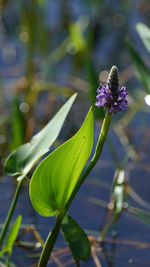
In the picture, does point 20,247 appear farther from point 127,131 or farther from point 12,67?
point 12,67

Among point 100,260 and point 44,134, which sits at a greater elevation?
point 44,134

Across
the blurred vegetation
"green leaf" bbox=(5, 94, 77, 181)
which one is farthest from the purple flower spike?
the blurred vegetation

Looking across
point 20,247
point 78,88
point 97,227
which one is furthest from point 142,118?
point 20,247

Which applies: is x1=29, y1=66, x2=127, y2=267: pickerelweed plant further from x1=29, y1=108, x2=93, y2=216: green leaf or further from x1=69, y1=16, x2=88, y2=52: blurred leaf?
x1=69, y1=16, x2=88, y2=52: blurred leaf

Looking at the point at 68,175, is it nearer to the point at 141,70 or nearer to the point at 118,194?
the point at 118,194

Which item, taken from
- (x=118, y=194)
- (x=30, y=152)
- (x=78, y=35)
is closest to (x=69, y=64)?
(x=78, y=35)

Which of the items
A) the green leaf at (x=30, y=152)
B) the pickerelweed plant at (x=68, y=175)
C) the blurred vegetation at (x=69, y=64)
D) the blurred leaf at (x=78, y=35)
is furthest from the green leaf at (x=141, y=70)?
the blurred leaf at (x=78, y=35)

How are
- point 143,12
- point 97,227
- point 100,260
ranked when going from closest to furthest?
point 100,260, point 97,227, point 143,12
